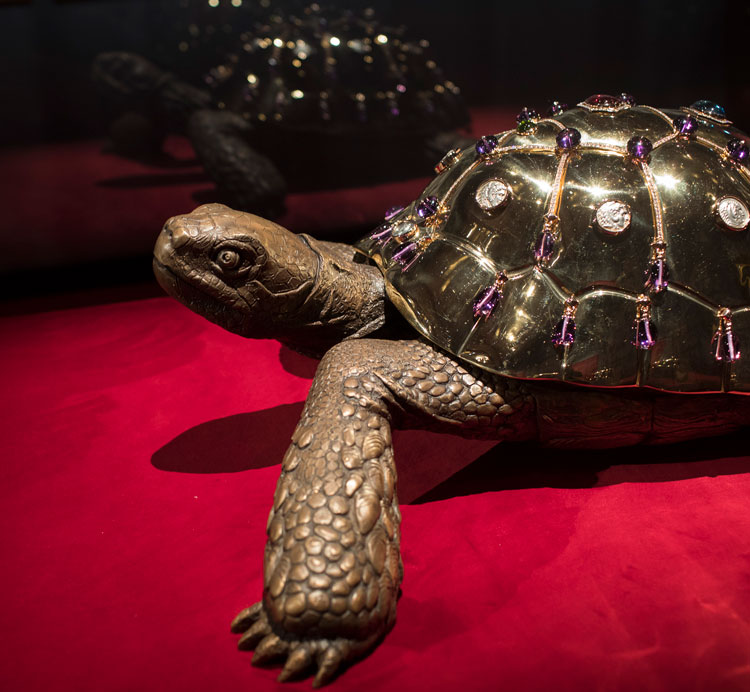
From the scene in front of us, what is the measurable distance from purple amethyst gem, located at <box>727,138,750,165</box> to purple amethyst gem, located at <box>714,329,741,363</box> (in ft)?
1.64

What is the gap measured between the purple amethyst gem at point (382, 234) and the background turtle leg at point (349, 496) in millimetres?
396

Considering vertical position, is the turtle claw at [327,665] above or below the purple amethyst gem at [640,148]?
below

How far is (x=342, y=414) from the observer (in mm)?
1623

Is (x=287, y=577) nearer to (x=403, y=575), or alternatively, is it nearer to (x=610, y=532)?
(x=403, y=575)

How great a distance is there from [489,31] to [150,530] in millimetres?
2977

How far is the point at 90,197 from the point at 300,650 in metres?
3.05

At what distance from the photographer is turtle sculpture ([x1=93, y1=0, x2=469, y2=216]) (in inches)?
136

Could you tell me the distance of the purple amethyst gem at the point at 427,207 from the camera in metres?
1.98

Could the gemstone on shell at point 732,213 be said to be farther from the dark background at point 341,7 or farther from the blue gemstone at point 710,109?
the dark background at point 341,7

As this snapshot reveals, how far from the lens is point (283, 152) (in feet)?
12.2

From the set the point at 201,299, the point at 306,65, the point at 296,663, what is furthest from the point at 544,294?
the point at 306,65

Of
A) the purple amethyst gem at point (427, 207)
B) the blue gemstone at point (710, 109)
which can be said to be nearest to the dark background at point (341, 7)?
the blue gemstone at point (710, 109)

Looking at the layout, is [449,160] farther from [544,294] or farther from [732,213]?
[732,213]

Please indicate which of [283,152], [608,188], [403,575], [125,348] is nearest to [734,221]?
[608,188]
